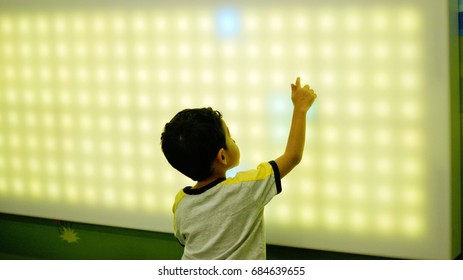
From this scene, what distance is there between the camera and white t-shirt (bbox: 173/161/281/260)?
1007mm

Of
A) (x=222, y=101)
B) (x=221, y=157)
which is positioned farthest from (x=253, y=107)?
(x=221, y=157)

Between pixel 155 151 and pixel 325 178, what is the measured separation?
0.41 metres

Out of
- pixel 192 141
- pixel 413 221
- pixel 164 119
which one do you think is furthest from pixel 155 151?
pixel 413 221

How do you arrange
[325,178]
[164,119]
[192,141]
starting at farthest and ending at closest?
[164,119] < [325,178] < [192,141]

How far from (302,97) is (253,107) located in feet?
0.44

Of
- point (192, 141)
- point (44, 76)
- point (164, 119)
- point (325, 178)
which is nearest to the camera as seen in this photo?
point (192, 141)

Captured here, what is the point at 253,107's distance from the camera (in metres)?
1.17

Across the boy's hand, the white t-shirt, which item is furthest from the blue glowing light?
the white t-shirt

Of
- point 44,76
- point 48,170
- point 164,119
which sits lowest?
point 48,170

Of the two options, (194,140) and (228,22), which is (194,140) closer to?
(194,140)

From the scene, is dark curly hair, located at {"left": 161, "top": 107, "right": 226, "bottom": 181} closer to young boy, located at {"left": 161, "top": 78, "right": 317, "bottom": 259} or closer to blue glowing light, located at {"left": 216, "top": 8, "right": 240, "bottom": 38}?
young boy, located at {"left": 161, "top": 78, "right": 317, "bottom": 259}

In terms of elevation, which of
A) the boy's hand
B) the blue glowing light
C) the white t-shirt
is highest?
the blue glowing light

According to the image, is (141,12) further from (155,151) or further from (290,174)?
(290,174)
